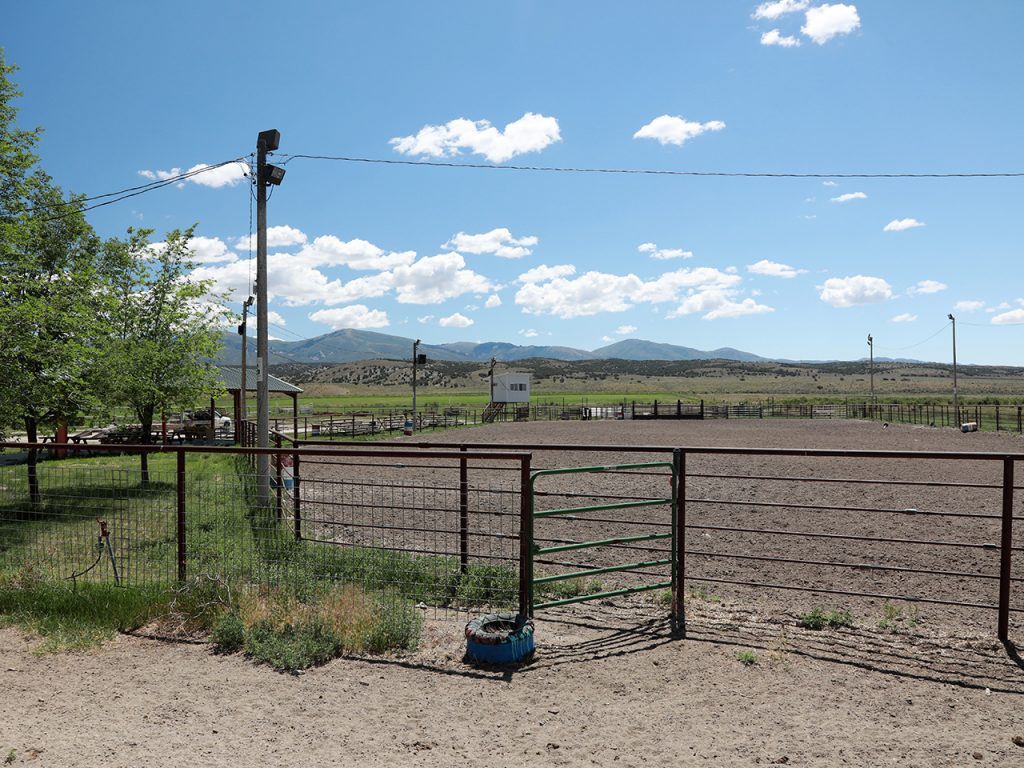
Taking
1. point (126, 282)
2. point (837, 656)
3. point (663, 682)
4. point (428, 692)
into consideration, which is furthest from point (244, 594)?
point (126, 282)

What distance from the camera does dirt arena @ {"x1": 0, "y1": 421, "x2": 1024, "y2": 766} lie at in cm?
391

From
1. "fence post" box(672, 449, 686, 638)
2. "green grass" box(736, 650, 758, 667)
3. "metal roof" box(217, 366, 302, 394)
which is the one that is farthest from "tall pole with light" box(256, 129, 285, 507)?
"metal roof" box(217, 366, 302, 394)

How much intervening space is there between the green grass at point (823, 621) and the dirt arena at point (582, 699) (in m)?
0.10

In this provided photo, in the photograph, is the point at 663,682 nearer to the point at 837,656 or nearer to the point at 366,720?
the point at 837,656

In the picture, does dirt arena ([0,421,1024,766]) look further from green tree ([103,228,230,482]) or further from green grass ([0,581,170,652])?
green tree ([103,228,230,482])

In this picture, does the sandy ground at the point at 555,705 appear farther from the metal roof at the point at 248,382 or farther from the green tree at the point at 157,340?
the metal roof at the point at 248,382

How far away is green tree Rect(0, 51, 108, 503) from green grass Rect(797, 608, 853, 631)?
31.3 feet

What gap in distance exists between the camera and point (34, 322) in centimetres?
1311

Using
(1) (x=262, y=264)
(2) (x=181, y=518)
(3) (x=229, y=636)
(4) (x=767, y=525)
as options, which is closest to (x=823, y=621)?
(3) (x=229, y=636)

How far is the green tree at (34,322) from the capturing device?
42.1 ft

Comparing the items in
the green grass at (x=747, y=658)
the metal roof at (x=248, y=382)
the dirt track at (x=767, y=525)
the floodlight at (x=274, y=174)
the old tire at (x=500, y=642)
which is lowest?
the dirt track at (x=767, y=525)

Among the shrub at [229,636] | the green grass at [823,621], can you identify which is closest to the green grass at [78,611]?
the shrub at [229,636]

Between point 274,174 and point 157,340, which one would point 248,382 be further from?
point 274,174

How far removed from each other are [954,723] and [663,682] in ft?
5.69
